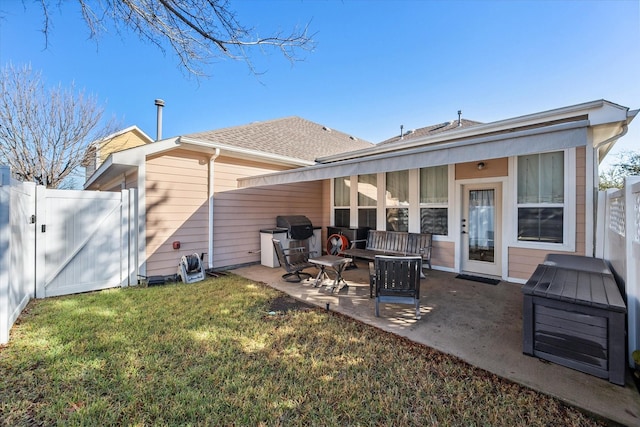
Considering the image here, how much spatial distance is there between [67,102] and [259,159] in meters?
10.3

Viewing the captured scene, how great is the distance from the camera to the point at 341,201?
29.8 ft

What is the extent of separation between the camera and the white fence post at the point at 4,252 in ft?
10.4

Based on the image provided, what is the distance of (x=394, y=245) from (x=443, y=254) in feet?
4.00

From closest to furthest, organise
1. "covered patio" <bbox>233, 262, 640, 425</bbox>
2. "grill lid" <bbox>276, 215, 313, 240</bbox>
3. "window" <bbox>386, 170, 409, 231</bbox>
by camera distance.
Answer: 1. "covered patio" <bbox>233, 262, 640, 425</bbox>
2. "window" <bbox>386, 170, 409, 231</bbox>
3. "grill lid" <bbox>276, 215, 313, 240</bbox>

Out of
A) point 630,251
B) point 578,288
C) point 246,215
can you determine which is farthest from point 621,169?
point 246,215

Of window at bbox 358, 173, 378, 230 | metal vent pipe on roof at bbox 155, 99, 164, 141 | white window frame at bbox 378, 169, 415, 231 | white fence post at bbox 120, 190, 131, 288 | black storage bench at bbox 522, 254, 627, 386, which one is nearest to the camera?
black storage bench at bbox 522, 254, 627, 386

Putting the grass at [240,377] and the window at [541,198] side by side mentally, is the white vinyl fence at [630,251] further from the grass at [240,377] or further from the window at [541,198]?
the window at [541,198]

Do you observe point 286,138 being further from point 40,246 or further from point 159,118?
point 40,246

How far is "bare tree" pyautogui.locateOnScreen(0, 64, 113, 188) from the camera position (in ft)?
32.7

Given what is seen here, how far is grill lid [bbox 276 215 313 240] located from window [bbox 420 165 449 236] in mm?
3227

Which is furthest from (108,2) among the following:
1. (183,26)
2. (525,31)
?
(525,31)

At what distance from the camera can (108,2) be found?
10.2 feet

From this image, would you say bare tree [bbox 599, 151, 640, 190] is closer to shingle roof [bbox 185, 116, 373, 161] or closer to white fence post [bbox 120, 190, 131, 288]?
shingle roof [bbox 185, 116, 373, 161]

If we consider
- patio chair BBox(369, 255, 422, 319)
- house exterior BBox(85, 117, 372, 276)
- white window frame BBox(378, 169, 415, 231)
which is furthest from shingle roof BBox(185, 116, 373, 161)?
patio chair BBox(369, 255, 422, 319)
